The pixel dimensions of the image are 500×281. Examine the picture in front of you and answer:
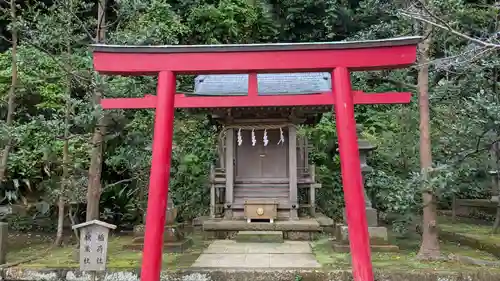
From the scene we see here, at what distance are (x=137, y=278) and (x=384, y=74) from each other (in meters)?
6.52

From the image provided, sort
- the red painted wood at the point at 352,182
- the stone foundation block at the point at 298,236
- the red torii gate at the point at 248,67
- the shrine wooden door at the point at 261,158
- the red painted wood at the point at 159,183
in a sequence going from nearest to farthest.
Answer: the red painted wood at the point at 352,182, the red painted wood at the point at 159,183, the red torii gate at the point at 248,67, the stone foundation block at the point at 298,236, the shrine wooden door at the point at 261,158

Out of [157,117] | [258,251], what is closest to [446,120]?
[258,251]

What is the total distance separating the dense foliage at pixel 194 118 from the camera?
21.8 ft

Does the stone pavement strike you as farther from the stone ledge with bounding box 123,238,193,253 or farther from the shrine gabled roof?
the shrine gabled roof

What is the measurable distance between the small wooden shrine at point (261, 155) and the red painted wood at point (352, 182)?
5.63 m

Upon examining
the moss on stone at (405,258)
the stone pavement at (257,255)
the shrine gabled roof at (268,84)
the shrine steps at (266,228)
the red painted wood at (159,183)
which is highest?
the shrine gabled roof at (268,84)

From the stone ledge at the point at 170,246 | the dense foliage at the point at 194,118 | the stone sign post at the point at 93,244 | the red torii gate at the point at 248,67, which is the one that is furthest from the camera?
the stone ledge at the point at 170,246

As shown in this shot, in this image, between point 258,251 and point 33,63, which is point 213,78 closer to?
point 33,63

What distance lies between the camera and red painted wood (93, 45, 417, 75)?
194 inches

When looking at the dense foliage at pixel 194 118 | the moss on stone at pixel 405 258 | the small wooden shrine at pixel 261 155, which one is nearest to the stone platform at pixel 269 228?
the small wooden shrine at pixel 261 155

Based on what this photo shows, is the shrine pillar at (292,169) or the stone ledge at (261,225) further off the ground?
the shrine pillar at (292,169)

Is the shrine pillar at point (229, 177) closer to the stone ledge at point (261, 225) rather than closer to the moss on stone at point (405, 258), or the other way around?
the stone ledge at point (261, 225)

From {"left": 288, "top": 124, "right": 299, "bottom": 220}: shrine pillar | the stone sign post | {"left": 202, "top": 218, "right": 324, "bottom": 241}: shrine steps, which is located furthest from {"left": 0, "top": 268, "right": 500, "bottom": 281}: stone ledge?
{"left": 288, "top": 124, "right": 299, "bottom": 220}: shrine pillar

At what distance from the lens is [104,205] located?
11000 mm
